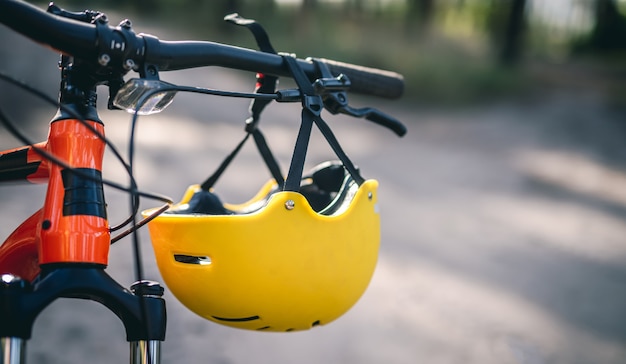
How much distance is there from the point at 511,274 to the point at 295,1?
631 cm

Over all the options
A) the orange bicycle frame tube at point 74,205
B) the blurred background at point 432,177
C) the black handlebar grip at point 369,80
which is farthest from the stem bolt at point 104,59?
the blurred background at point 432,177

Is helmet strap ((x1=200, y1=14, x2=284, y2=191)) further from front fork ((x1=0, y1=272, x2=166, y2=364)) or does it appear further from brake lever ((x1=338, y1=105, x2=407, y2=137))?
front fork ((x1=0, y1=272, x2=166, y2=364))

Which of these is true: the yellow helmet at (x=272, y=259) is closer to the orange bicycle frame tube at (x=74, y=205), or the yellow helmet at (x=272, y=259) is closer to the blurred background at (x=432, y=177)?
the orange bicycle frame tube at (x=74, y=205)

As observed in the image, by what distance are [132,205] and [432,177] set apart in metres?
4.17

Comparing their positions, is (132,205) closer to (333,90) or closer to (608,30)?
(333,90)

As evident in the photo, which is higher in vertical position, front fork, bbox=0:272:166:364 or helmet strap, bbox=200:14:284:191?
helmet strap, bbox=200:14:284:191

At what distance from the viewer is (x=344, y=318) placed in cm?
272

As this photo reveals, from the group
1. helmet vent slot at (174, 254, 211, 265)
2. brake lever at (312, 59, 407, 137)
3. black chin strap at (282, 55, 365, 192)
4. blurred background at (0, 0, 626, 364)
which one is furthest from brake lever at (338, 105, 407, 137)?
blurred background at (0, 0, 626, 364)

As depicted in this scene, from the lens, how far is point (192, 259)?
1.27 m

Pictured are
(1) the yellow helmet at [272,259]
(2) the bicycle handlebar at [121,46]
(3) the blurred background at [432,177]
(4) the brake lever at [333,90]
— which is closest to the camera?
(2) the bicycle handlebar at [121,46]

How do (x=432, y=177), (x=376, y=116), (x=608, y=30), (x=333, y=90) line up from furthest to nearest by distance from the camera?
(x=608, y=30) → (x=432, y=177) → (x=376, y=116) → (x=333, y=90)

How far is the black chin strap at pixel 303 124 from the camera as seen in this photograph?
4.13 feet

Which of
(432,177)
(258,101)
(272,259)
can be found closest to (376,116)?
(258,101)

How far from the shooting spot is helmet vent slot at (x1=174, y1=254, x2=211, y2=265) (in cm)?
126
